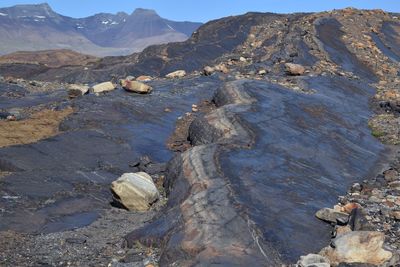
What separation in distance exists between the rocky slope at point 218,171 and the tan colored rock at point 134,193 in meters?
0.26

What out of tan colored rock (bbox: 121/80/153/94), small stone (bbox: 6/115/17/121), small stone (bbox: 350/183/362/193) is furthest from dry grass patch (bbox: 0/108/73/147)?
small stone (bbox: 350/183/362/193)

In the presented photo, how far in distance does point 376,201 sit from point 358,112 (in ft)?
32.8

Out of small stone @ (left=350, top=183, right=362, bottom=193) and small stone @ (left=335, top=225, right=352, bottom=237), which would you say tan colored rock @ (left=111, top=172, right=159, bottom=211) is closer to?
small stone @ (left=335, top=225, right=352, bottom=237)

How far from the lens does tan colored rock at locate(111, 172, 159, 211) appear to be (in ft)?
34.6

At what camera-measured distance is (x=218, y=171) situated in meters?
10.0

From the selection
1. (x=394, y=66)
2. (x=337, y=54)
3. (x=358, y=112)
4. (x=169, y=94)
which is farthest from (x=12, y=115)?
(x=394, y=66)

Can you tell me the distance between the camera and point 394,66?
30.0 meters

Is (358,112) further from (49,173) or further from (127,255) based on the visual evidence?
(127,255)

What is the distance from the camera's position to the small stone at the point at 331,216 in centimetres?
884

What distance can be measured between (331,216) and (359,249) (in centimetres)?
178

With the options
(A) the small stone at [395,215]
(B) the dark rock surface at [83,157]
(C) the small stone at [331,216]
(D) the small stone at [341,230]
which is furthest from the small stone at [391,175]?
(B) the dark rock surface at [83,157]

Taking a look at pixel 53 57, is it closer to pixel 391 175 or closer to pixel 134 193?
pixel 134 193

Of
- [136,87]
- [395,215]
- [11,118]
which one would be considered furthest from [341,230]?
[136,87]

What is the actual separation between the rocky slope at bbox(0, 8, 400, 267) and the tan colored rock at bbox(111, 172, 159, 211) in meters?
0.26
